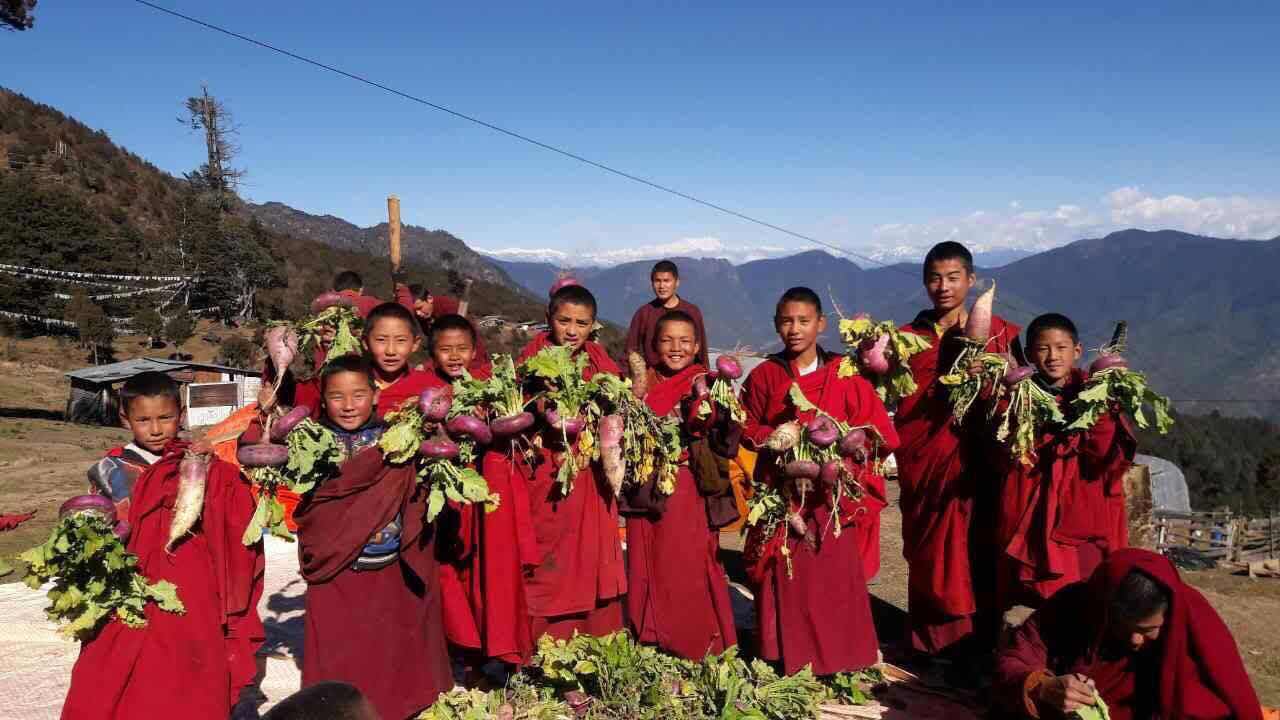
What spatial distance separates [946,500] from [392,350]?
370 centimetres

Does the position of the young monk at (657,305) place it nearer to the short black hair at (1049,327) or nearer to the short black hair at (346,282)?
the short black hair at (346,282)

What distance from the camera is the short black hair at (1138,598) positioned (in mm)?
2871

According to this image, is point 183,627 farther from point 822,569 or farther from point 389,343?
point 822,569

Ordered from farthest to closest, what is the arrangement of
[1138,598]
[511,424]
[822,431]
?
[822,431]
[511,424]
[1138,598]

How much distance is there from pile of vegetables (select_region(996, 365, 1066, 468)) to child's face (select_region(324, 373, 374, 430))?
11.7 feet

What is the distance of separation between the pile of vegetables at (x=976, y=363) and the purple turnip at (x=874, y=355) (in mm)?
416

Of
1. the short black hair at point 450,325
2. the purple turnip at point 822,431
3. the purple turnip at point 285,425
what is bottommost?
the purple turnip at point 822,431

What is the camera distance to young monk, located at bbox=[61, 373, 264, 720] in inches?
130

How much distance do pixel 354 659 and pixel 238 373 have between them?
958 inches

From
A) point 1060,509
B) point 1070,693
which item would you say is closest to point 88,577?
point 1070,693

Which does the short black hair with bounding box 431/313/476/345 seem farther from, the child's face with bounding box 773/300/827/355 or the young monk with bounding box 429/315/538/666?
the child's face with bounding box 773/300/827/355

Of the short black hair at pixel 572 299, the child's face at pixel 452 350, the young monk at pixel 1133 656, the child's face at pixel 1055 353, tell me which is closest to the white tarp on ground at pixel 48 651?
the child's face at pixel 452 350

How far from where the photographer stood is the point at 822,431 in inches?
169

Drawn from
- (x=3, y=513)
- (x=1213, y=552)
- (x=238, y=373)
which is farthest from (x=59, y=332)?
(x=1213, y=552)
